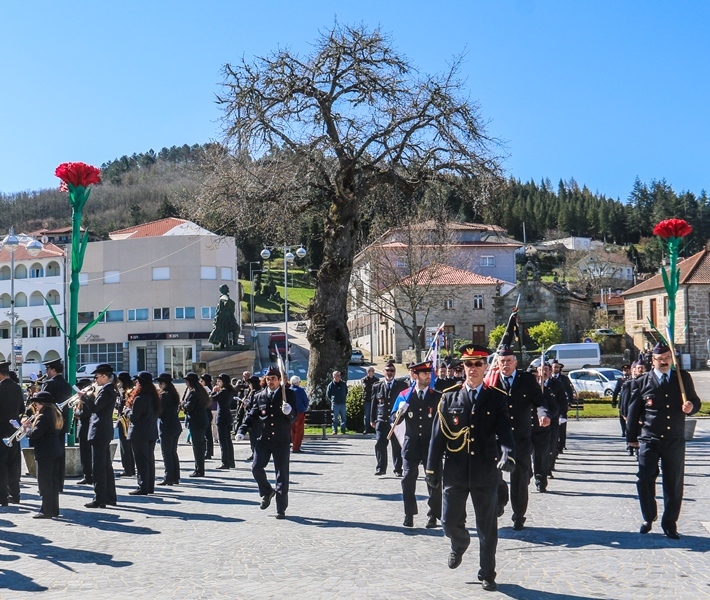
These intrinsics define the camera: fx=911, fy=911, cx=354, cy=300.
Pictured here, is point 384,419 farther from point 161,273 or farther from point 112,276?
point 112,276

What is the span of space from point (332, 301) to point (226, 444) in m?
10.2

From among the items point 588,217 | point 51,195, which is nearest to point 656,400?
point 51,195

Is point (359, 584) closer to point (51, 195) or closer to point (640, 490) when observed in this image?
point (640, 490)

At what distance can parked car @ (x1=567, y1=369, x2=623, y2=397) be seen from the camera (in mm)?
42719

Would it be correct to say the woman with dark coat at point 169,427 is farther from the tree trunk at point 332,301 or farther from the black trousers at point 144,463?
the tree trunk at point 332,301

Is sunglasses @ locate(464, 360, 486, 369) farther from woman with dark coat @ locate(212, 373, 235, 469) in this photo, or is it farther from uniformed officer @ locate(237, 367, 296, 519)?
woman with dark coat @ locate(212, 373, 235, 469)

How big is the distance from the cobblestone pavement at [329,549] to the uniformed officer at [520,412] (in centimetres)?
37

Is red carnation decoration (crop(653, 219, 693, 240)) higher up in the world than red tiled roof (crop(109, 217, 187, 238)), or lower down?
lower down

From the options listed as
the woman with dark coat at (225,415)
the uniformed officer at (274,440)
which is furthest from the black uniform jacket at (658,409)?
the woman with dark coat at (225,415)

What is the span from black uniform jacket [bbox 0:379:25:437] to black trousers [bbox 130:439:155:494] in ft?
5.90

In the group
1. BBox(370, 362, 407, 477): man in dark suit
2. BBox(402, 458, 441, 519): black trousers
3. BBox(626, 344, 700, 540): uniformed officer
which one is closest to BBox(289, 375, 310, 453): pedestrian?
BBox(370, 362, 407, 477): man in dark suit

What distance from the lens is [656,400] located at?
379 inches

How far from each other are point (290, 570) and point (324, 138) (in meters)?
19.7

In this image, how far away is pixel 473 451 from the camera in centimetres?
755
